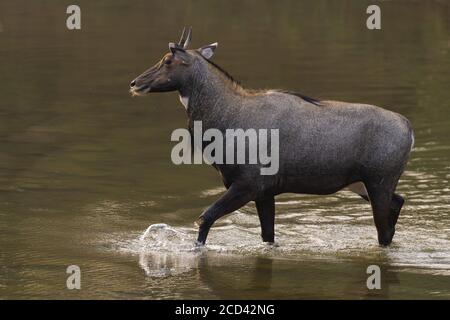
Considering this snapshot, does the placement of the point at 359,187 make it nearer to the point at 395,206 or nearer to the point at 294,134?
the point at 395,206

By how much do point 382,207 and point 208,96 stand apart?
1.97m

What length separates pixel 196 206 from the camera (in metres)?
13.3

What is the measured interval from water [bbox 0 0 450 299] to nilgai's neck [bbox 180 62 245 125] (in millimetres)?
1302

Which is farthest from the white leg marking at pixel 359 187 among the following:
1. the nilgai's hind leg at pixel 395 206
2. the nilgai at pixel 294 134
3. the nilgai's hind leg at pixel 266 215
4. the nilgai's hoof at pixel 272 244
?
the nilgai's hoof at pixel 272 244

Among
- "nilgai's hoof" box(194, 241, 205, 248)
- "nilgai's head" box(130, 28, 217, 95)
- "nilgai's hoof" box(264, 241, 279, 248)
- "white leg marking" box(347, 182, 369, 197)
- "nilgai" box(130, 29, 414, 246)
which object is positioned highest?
"nilgai's head" box(130, 28, 217, 95)

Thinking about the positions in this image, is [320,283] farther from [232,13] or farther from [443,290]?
[232,13]

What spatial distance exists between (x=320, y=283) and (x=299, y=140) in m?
1.51

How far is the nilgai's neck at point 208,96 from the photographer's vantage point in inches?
445

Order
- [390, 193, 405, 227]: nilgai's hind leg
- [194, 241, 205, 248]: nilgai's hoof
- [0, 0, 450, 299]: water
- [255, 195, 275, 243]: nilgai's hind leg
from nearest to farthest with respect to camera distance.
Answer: [0, 0, 450, 299]: water, [194, 241, 205, 248]: nilgai's hoof, [255, 195, 275, 243]: nilgai's hind leg, [390, 193, 405, 227]: nilgai's hind leg

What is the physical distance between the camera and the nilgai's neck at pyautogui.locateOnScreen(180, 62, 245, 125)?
445 inches

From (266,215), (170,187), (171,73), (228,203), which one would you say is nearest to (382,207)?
(266,215)

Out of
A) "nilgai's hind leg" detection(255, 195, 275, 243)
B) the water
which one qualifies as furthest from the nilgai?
the water

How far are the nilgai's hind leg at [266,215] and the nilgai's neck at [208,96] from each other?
0.92 m

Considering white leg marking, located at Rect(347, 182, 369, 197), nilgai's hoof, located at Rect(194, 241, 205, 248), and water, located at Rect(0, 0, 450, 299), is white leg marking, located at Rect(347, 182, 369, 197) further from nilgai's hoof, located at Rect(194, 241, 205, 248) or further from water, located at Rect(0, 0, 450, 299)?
nilgai's hoof, located at Rect(194, 241, 205, 248)
